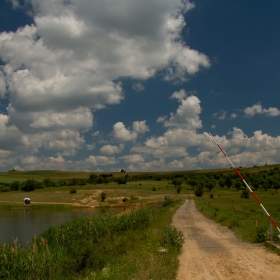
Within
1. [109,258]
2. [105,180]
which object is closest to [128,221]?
[109,258]

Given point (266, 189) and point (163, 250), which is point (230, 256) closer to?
point (163, 250)

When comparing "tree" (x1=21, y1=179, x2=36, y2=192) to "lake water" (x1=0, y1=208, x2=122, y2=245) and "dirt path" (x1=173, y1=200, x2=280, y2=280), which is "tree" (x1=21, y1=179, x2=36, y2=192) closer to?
"lake water" (x1=0, y1=208, x2=122, y2=245)

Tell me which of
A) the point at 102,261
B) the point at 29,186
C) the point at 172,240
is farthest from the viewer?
the point at 29,186

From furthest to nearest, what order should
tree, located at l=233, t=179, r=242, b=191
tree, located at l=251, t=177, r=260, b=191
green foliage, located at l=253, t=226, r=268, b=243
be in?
tree, located at l=233, t=179, r=242, b=191
tree, located at l=251, t=177, r=260, b=191
green foliage, located at l=253, t=226, r=268, b=243

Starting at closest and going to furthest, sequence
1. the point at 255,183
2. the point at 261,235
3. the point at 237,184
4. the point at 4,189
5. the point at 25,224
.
Result: the point at 261,235
the point at 25,224
the point at 255,183
the point at 4,189
the point at 237,184

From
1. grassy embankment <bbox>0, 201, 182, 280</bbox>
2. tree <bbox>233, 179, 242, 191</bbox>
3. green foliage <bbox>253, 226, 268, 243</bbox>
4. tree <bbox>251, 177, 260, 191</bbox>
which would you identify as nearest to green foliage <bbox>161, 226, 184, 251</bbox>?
grassy embankment <bbox>0, 201, 182, 280</bbox>

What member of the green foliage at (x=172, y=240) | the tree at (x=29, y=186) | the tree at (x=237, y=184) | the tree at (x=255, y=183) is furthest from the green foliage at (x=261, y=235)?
the tree at (x=29, y=186)

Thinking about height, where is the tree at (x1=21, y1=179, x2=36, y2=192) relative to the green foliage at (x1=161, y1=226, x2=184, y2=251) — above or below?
below

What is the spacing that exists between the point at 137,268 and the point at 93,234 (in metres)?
13.1

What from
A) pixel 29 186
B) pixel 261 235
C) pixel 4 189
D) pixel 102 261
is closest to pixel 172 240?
pixel 102 261

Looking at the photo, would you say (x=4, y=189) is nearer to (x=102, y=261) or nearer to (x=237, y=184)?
(x=237, y=184)

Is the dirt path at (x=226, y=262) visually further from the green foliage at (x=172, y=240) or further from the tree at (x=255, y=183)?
the tree at (x=255, y=183)

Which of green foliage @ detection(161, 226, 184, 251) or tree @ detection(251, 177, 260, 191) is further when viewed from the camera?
tree @ detection(251, 177, 260, 191)

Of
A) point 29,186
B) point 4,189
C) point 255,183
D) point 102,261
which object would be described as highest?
point 102,261
